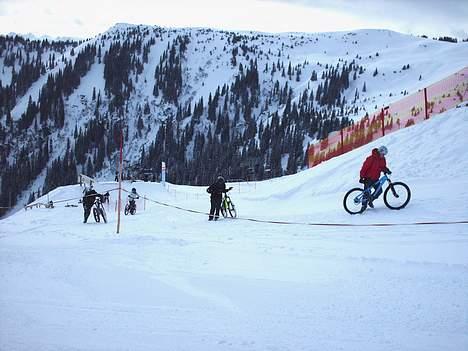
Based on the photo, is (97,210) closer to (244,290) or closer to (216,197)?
(216,197)

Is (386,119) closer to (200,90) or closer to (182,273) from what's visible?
(182,273)

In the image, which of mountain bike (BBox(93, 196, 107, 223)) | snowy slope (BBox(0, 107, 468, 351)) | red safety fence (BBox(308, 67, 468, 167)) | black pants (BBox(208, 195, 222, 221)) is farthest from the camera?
red safety fence (BBox(308, 67, 468, 167))

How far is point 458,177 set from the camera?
1409 centimetres

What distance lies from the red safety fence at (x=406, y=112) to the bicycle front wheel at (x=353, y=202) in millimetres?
8959

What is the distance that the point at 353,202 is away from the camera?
12875 mm

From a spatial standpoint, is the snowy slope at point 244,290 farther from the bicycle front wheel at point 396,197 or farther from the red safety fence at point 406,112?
the red safety fence at point 406,112

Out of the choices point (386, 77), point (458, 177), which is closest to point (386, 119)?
point (458, 177)

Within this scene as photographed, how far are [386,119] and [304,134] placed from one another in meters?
106

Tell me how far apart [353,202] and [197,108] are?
6254 inches

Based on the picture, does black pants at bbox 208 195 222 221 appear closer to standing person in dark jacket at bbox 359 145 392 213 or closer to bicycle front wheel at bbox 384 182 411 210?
standing person in dark jacket at bbox 359 145 392 213

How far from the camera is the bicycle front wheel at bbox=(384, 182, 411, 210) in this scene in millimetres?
11734

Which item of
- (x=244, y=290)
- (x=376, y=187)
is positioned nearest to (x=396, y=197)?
(x=376, y=187)

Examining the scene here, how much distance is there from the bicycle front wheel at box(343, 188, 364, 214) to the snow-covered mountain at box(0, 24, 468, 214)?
93063mm

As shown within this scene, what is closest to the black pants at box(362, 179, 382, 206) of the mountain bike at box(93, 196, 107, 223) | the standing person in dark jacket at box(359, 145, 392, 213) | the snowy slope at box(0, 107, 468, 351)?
the standing person in dark jacket at box(359, 145, 392, 213)
